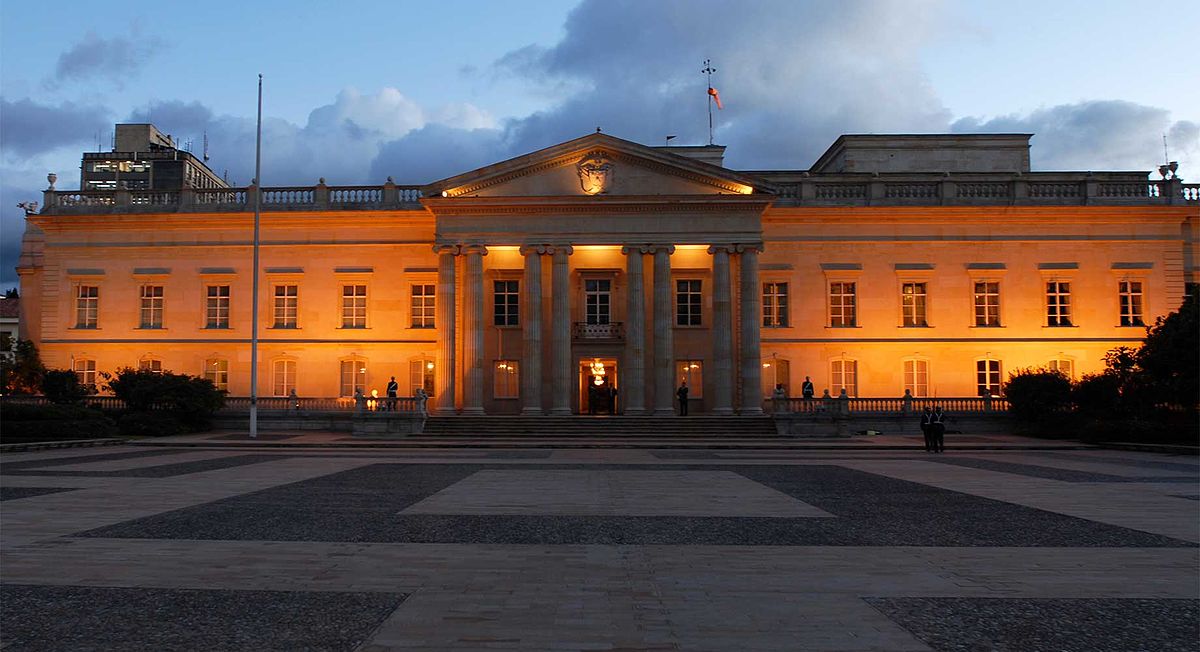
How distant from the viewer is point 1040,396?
36219mm

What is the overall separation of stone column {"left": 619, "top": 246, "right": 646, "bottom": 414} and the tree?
3094cm

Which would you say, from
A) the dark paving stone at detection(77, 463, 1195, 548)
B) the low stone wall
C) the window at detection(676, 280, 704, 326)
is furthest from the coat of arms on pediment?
the dark paving stone at detection(77, 463, 1195, 548)

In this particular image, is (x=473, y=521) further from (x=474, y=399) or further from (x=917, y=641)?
(x=474, y=399)

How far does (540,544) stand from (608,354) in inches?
1225

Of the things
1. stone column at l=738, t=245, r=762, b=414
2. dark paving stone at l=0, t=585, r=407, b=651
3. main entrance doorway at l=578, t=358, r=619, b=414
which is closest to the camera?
dark paving stone at l=0, t=585, r=407, b=651

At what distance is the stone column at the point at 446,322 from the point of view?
39.2 metres

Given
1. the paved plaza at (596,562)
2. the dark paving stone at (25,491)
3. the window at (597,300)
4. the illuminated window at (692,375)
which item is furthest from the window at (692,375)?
the dark paving stone at (25,491)

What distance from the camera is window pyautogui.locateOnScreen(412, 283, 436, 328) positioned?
43750mm

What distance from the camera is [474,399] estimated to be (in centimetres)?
3881

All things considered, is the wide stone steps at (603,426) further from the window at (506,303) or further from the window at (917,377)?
the window at (917,377)

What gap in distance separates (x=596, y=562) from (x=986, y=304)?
3947cm

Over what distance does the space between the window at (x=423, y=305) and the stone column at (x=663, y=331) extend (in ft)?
41.3

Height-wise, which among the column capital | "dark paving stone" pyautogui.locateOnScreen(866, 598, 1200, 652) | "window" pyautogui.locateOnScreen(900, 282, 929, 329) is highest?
the column capital

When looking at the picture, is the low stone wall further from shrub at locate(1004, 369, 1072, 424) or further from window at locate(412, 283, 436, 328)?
window at locate(412, 283, 436, 328)
